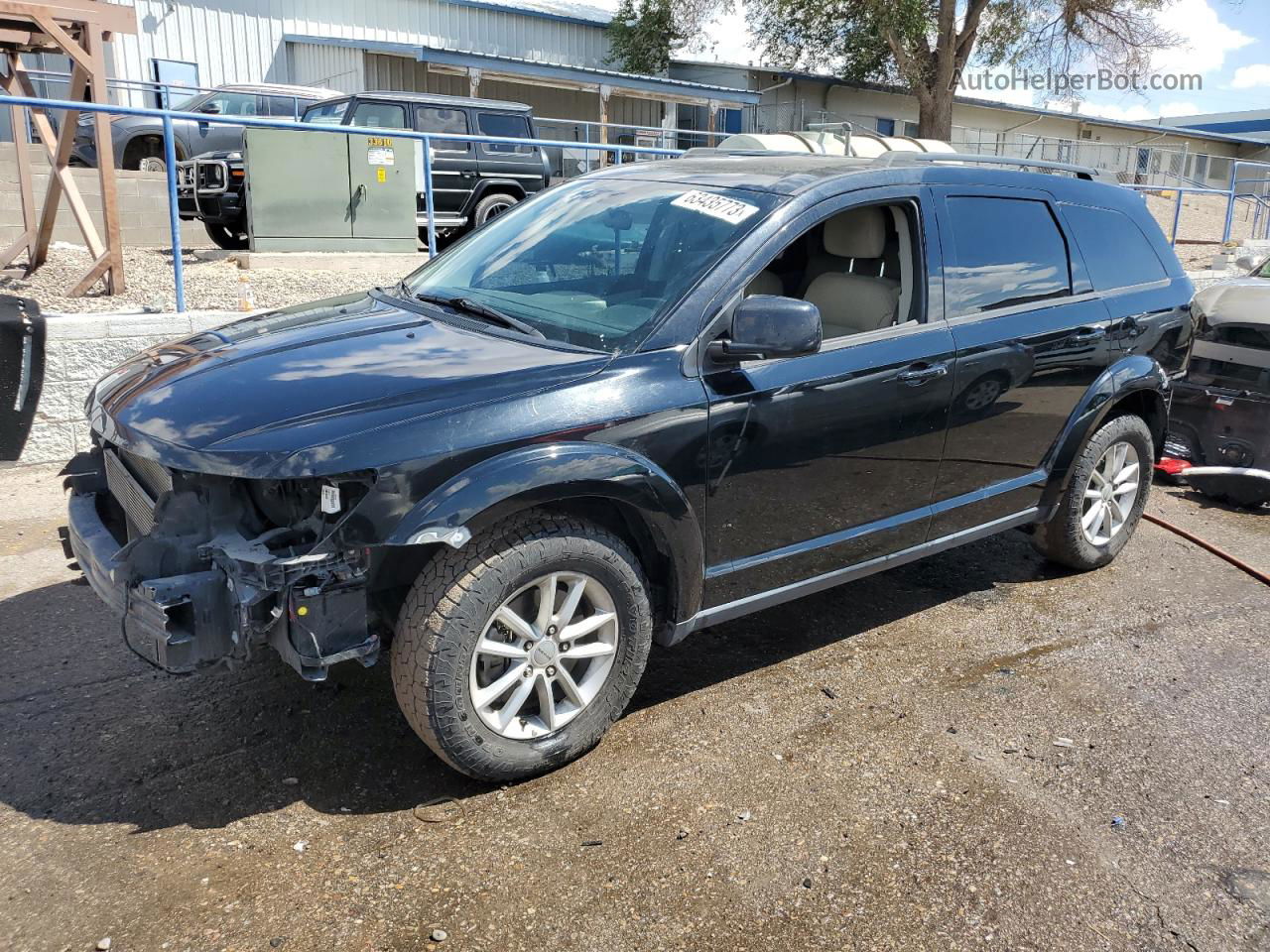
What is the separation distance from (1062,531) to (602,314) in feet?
8.81

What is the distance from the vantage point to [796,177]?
3.79m

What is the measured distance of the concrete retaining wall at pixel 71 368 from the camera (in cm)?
598

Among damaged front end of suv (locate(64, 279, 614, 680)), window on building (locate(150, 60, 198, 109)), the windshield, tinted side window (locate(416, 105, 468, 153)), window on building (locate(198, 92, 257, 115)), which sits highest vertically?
window on building (locate(150, 60, 198, 109))

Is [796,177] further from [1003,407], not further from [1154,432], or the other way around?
[1154,432]

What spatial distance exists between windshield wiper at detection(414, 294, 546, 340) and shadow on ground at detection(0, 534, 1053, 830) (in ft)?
4.48

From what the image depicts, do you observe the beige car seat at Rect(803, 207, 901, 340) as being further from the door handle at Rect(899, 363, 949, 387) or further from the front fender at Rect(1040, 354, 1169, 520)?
the front fender at Rect(1040, 354, 1169, 520)

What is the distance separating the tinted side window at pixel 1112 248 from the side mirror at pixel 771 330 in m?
2.10

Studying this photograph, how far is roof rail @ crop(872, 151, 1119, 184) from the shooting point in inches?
163

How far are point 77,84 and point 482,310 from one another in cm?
673

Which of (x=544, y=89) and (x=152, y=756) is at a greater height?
(x=544, y=89)

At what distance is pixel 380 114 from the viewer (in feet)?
44.8

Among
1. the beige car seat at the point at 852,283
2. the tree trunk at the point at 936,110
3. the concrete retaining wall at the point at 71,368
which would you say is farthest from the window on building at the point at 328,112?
the tree trunk at the point at 936,110

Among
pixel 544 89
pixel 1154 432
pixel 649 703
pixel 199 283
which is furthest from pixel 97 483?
pixel 544 89

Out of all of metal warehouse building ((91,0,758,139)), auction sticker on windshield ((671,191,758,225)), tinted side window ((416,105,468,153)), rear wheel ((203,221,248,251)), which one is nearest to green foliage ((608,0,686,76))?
metal warehouse building ((91,0,758,139))
